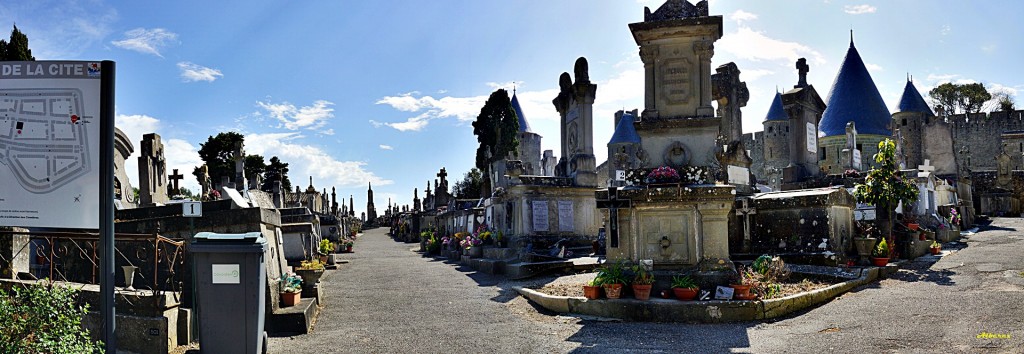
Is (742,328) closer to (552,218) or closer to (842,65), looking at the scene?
(552,218)

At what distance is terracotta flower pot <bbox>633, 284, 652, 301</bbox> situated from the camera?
30.3 ft

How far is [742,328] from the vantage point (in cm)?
812

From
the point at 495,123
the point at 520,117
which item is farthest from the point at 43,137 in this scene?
the point at 520,117

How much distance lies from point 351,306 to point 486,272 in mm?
6531

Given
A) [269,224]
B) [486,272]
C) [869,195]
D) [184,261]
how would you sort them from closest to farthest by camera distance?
[184,261] < [269,224] < [869,195] < [486,272]

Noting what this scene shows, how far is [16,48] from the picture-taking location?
2775 centimetres

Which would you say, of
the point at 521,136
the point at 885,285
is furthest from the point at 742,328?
the point at 521,136

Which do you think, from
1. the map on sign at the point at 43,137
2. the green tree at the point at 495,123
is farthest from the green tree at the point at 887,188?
the green tree at the point at 495,123

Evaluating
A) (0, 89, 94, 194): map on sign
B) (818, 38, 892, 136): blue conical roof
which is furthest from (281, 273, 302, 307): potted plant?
(818, 38, 892, 136): blue conical roof

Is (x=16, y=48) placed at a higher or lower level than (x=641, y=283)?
higher

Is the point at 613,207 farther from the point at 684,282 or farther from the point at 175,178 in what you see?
the point at 175,178

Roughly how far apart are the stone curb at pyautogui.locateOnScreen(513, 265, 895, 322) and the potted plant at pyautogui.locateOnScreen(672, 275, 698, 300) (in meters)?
0.16

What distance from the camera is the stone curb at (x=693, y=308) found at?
28.1 ft

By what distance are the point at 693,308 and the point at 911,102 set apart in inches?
2018
